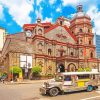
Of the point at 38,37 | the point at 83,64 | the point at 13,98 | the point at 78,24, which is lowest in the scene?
the point at 13,98

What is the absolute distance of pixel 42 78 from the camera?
46625mm

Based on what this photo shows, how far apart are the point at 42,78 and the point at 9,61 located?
919cm

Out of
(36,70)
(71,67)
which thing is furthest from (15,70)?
(71,67)

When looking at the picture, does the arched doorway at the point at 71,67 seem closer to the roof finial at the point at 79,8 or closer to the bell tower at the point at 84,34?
the bell tower at the point at 84,34

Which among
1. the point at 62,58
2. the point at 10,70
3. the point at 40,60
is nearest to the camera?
the point at 10,70

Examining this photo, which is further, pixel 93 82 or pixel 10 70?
pixel 10 70

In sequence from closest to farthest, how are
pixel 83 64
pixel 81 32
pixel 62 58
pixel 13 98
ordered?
pixel 13 98 → pixel 62 58 → pixel 83 64 → pixel 81 32

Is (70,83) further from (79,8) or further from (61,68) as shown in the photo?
(79,8)

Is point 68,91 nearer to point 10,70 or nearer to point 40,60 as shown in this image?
point 10,70

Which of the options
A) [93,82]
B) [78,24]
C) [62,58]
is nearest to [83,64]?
[62,58]

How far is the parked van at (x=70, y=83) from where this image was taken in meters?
18.5

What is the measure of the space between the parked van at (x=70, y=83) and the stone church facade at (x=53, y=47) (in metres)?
24.7

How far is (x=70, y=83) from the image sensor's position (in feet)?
64.1

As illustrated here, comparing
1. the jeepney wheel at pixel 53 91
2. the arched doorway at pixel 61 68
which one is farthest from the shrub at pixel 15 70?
the jeepney wheel at pixel 53 91
